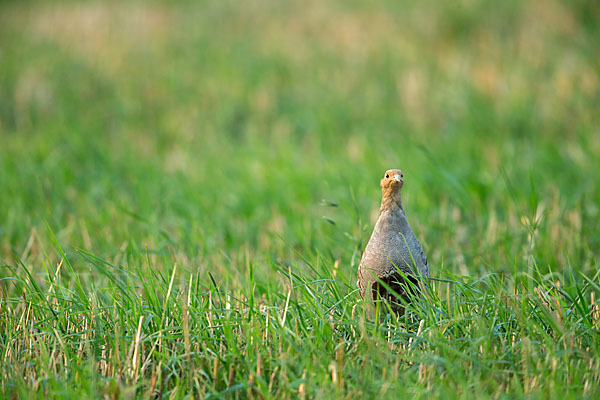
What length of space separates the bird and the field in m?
0.16

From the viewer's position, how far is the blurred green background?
428cm

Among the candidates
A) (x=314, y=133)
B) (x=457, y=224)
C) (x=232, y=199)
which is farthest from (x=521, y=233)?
(x=314, y=133)

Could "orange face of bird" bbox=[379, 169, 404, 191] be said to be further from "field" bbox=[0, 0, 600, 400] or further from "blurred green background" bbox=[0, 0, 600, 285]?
"blurred green background" bbox=[0, 0, 600, 285]

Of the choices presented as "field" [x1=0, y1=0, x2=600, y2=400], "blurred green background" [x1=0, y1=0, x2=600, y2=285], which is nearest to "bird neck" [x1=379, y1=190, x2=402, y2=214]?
"field" [x1=0, y1=0, x2=600, y2=400]

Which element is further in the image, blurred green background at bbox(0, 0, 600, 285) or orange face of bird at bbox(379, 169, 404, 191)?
blurred green background at bbox(0, 0, 600, 285)

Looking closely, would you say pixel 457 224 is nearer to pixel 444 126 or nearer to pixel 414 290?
pixel 414 290

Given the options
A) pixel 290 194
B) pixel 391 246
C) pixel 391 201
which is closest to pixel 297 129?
pixel 290 194

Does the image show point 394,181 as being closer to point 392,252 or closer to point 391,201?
point 391,201

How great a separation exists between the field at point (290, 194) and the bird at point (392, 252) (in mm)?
157

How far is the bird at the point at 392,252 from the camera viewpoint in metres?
2.45

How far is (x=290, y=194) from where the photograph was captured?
5543mm

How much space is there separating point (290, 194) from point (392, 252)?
3.15 meters

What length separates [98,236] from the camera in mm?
4293

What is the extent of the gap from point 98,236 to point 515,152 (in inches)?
Answer: 182
